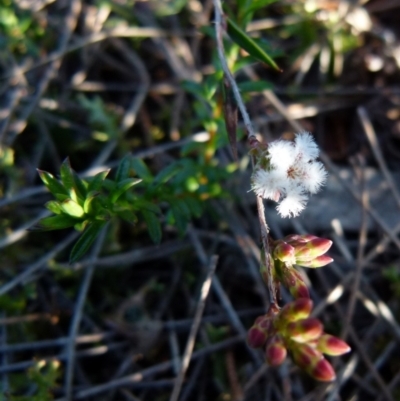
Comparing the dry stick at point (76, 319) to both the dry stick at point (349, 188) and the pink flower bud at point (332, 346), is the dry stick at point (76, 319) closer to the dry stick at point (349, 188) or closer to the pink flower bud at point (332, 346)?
the dry stick at point (349, 188)

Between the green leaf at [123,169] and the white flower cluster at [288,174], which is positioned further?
the green leaf at [123,169]

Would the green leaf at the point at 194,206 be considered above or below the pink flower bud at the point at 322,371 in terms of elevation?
below

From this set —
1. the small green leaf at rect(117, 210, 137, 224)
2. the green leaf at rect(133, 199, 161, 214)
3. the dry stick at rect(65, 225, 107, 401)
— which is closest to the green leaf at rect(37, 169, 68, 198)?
the small green leaf at rect(117, 210, 137, 224)

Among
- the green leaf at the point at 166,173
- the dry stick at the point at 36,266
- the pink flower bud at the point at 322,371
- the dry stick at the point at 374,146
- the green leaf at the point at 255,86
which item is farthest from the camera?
the dry stick at the point at 374,146

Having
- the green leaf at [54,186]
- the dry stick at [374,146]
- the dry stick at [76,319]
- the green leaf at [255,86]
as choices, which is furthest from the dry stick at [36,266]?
the dry stick at [374,146]

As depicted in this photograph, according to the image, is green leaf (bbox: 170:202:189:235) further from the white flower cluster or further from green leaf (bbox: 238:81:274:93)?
the white flower cluster

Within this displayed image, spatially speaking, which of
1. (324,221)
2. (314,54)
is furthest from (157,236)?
(314,54)

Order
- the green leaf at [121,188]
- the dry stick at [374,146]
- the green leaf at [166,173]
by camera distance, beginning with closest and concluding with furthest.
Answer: the green leaf at [121,188] < the green leaf at [166,173] < the dry stick at [374,146]
